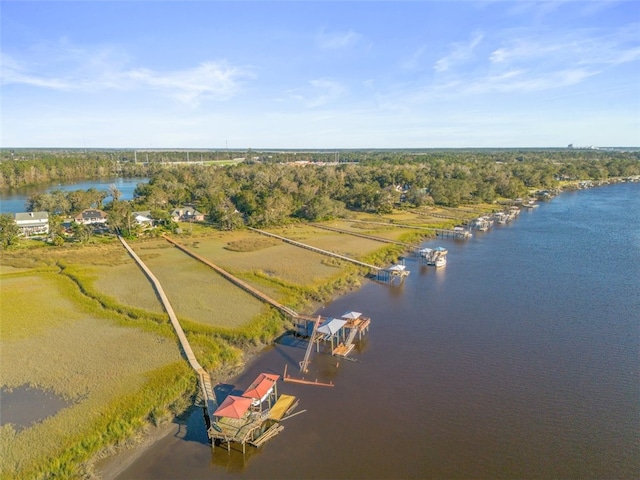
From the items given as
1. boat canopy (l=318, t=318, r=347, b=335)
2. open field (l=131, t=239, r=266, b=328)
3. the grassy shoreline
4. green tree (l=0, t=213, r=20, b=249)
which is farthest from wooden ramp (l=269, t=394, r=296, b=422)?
green tree (l=0, t=213, r=20, b=249)

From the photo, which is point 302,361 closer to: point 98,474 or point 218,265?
point 98,474

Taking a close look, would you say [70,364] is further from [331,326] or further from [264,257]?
[264,257]

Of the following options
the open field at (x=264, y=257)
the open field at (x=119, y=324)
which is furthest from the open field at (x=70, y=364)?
the open field at (x=264, y=257)

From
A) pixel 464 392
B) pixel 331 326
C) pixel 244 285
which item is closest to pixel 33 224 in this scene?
pixel 244 285

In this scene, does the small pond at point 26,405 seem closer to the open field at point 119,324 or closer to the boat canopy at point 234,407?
the open field at point 119,324

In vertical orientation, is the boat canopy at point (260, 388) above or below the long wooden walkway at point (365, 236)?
below

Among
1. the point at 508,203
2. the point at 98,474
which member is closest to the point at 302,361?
the point at 98,474
